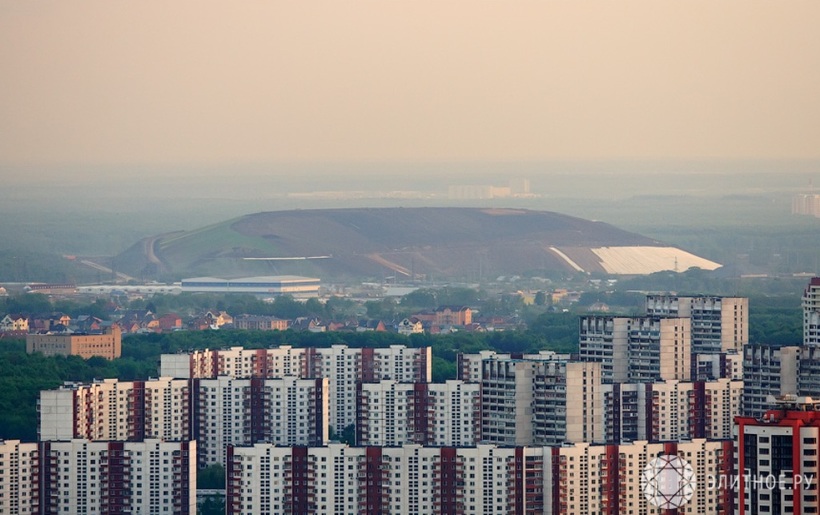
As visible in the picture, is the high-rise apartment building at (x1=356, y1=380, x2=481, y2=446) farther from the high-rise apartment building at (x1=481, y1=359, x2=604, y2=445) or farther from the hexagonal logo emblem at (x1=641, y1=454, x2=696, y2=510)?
the hexagonal logo emblem at (x1=641, y1=454, x2=696, y2=510)

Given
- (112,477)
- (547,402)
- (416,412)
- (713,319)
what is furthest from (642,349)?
(112,477)

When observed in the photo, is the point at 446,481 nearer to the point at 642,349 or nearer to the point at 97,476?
the point at 97,476

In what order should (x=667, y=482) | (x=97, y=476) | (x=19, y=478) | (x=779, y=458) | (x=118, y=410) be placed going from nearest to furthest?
(x=779, y=458), (x=667, y=482), (x=19, y=478), (x=97, y=476), (x=118, y=410)

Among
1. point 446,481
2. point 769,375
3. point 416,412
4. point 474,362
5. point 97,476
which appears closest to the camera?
point 446,481

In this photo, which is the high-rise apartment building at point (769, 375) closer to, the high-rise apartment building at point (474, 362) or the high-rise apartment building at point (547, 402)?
the high-rise apartment building at point (547, 402)

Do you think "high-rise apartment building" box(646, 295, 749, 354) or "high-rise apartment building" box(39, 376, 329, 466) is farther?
"high-rise apartment building" box(646, 295, 749, 354)

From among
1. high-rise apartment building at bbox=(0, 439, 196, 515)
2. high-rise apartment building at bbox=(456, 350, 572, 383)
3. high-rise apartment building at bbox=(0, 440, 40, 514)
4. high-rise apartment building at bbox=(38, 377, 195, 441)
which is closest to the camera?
high-rise apartment building at bbox=(0, 440, 40, 514)

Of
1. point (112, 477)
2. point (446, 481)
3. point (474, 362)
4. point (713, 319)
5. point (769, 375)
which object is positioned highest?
point (713, 319)

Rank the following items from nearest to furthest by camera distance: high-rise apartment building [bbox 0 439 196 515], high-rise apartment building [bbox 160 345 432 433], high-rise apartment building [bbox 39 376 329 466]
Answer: high-rise apartment building [bbox 0 439 196 515] → high-rise apartment building [bbox 39 376 329 466] → high-rise apartment building [bbox 160 345 432 433]

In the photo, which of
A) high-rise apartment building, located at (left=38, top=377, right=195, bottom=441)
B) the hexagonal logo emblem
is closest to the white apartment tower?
high-rise apartment building, located at (left=38, top=377, right=195, bottom=441)

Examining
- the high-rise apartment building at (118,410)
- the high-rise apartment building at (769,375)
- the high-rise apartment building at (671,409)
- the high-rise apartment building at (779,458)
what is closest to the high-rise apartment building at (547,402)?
the high-rise apartment building at (671,409)

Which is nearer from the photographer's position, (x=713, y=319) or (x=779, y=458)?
(x=779, y=458)

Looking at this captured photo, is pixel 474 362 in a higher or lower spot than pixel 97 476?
higher
